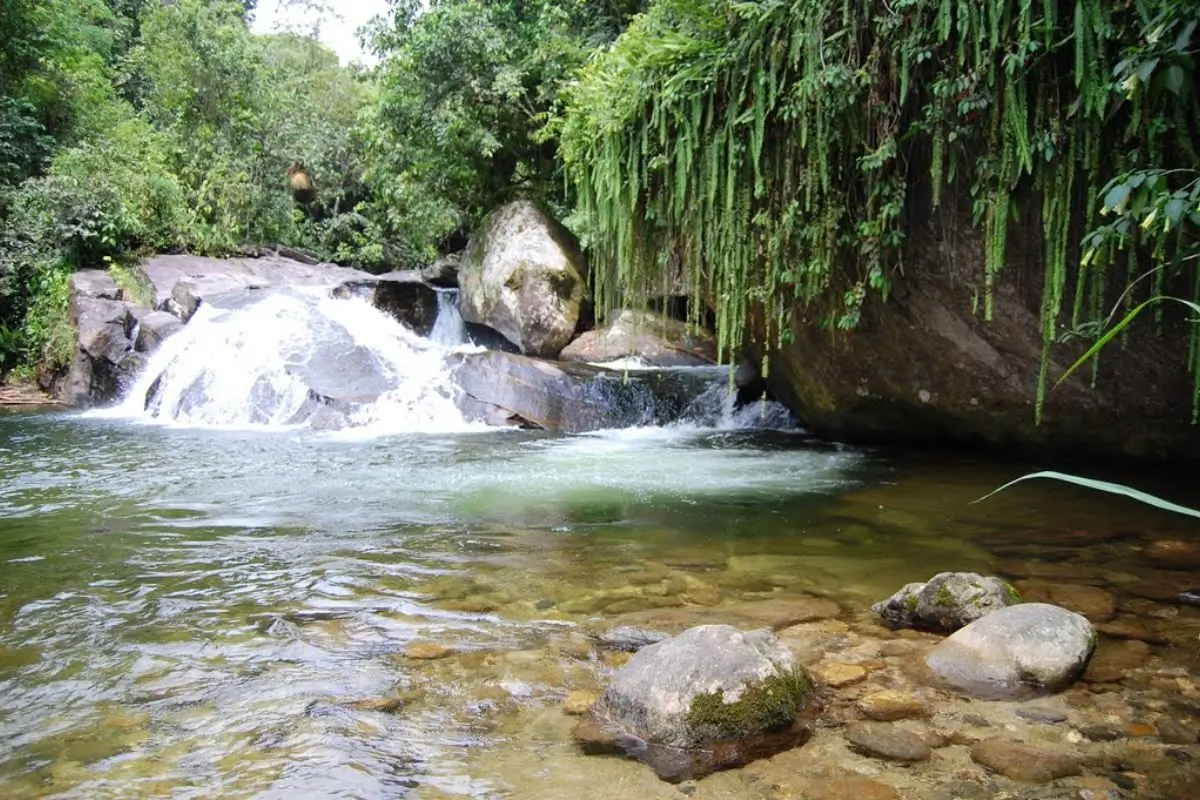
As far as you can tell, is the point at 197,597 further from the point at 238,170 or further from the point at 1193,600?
the point at 238,170

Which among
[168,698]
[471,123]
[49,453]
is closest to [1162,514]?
[168,698]

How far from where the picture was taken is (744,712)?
270 cm

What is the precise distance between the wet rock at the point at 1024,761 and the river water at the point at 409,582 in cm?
79

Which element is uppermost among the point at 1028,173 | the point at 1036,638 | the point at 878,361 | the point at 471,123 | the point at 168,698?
the point at 471,123

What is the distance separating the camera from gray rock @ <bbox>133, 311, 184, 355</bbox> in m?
13.4

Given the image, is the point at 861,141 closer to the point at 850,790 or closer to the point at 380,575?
the point at 380,575

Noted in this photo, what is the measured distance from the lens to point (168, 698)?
300 cm

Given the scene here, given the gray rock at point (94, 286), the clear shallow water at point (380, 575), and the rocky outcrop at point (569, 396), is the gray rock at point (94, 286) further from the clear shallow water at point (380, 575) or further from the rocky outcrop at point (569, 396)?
the rocky outcrop at point (569, 396)

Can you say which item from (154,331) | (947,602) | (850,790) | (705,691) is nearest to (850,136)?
(947,602)

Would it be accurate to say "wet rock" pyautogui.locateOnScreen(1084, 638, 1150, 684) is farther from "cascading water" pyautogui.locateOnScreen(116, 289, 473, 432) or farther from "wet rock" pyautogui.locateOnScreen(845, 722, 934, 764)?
"cascading water" pyautogui.locateOnScreen(116, 289, 473, 432)

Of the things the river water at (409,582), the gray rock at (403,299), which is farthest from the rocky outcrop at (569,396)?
the gray rock at (403,299)

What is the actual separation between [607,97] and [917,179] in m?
2.49

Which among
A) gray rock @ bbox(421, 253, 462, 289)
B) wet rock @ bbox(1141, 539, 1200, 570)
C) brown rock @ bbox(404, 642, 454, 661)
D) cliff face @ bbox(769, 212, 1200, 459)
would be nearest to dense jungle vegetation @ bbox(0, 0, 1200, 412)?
cliff face @ bbox(769, 212, 1200, 459)

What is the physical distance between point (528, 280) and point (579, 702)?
11.4 m
